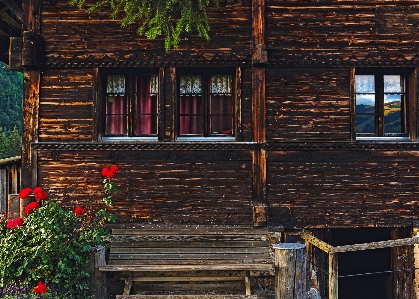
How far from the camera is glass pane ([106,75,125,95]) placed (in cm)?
876

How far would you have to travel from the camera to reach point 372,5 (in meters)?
8.52

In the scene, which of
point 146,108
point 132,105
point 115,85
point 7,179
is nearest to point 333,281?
point 146,108

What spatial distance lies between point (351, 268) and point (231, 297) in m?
4.53

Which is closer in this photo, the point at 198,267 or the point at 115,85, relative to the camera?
the point at 198,267

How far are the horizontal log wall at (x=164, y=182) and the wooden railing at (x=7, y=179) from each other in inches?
77.0

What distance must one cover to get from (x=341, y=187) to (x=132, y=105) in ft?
15.3

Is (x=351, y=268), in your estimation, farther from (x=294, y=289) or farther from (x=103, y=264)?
(x=103, y=264)

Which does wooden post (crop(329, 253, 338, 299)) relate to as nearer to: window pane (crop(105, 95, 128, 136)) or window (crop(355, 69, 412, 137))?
window (crop(355, 69, 412, 137))

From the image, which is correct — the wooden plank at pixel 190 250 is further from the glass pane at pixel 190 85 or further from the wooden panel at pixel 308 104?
the glass pane at pixel 190 85

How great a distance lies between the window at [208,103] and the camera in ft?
28.7

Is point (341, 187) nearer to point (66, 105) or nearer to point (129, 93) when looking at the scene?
point (129, 93)

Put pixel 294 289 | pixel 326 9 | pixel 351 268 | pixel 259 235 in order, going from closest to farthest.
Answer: pixel 294 289
pixel 259 235
pixel 326 9
pixel 351 268

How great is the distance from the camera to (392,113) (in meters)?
8.88

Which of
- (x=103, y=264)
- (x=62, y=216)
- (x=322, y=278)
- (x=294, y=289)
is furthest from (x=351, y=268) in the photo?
(x=62, y=216)
